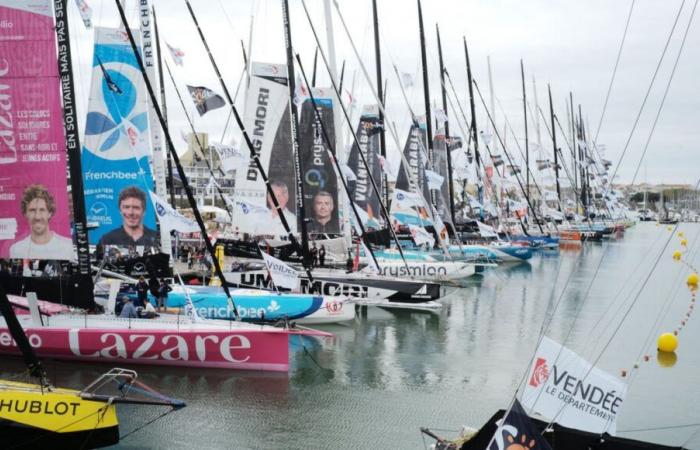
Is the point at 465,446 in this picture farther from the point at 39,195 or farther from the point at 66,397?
the point at 39,195

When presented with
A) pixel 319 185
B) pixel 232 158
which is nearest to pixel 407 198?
pixel 319 185

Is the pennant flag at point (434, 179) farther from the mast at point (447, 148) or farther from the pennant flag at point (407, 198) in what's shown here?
the mast at point (447, 148)

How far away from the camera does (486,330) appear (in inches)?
998

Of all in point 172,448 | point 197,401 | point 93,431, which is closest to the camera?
point 93,431

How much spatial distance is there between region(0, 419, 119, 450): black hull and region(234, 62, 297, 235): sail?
16.2 meters

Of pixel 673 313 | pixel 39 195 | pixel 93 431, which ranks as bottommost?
pixel 673 313

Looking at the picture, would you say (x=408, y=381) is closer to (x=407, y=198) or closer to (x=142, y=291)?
(x=142, y=291)

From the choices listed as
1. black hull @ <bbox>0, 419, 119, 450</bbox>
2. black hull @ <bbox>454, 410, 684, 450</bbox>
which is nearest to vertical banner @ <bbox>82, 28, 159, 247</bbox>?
black hull @ <bbox>0, 419, 119, 450</bbox>

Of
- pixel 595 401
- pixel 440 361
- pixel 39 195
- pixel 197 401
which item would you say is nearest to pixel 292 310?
pixel 440 361

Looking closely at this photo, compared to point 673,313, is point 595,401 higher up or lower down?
higher up

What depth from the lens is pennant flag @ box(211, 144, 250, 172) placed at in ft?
91.7

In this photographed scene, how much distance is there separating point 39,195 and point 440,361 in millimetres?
9979

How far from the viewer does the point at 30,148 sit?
16.6m

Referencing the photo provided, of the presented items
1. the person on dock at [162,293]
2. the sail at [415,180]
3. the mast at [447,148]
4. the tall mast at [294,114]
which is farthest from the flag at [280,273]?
the mast at [447,148]
